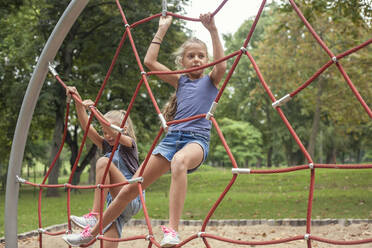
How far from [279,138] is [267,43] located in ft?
20.9

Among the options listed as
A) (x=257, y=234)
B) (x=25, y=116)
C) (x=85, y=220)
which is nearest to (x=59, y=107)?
(x=257, y=234)

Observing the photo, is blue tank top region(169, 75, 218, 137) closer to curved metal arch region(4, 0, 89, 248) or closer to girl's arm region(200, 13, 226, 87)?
girl's arm region(200, 13, 226, 87)

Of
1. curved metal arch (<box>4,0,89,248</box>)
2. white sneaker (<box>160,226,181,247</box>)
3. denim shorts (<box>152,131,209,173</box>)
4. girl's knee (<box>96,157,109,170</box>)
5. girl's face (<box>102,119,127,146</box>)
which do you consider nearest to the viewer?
white sneaker (<box>160,226,181,247</box>)

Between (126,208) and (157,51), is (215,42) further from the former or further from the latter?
(126,208)

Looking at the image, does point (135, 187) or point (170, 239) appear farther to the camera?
point (135, 187)

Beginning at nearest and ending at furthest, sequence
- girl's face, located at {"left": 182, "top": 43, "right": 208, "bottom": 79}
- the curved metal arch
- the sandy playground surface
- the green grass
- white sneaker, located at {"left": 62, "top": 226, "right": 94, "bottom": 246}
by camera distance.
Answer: girl's face, located at {"left": 182, "top": 43, "right": 208, "bottom": 79}, white sneaker, located at {"left": 62, "top": 226, "right": 94, "bottom": 246}, the curved metal arch, the sandy playground surface, the green grass

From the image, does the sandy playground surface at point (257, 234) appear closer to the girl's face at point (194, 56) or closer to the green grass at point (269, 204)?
the green grass at point (269, 204)

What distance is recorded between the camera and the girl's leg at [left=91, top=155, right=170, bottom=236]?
7.00 ft

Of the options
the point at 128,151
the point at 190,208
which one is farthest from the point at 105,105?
the point at 128,151

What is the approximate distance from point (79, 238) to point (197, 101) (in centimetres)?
102

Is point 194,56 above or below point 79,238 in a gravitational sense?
above

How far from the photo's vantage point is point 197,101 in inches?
87.0

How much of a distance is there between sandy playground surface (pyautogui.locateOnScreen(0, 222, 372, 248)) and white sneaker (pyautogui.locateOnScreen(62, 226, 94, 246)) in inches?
80.6

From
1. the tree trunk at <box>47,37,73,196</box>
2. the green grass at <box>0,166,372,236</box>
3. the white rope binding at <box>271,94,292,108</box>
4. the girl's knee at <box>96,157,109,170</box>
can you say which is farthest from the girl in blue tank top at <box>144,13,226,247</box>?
the tree trunk at <box>47,37,73,196</box>
